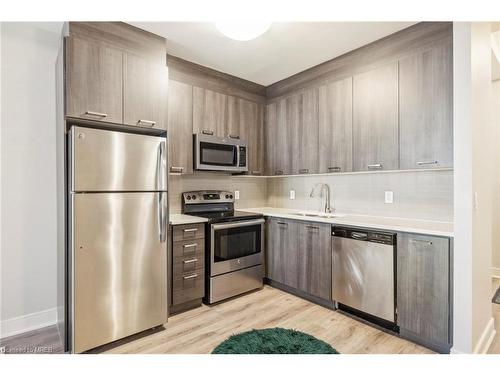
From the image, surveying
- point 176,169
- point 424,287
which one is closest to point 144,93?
point 176,169

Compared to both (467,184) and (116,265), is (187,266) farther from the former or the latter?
(467,184)

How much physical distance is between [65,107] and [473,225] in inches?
114

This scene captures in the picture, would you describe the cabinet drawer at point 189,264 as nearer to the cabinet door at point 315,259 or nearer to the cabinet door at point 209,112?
the cabinet door at point 315,259

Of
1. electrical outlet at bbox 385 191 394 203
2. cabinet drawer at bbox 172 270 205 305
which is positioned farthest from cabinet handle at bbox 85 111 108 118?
electrical outlet at bbox 385 191 394 203

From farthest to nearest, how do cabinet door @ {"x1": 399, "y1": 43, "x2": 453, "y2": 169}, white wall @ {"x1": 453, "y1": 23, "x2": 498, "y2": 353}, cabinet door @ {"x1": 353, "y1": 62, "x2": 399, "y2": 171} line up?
cabinet door @ {"x1": 353, "y1": 62, "x2": 399, "y2": 171} < cabinet door @ {"x1": 399, "y1": 43, "x2": 453, "y2": 169} < white wall @ {"x1": 453, "y1": 23, "x2": 498, "y2": 353}

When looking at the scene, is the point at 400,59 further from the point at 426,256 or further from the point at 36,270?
the point at 36,270

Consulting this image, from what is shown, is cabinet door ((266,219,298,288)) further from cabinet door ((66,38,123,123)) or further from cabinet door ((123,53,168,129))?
cabinet door ((66,38,123,123))

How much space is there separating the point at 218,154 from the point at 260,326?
71.2 inches

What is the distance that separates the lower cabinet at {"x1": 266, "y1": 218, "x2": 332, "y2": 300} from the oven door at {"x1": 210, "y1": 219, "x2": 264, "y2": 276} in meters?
0.16

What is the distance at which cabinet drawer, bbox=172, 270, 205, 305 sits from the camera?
2510mm

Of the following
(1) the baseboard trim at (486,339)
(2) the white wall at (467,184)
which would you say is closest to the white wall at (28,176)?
(2) the white wall at (467,184)

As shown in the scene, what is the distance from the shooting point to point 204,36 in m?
2.44

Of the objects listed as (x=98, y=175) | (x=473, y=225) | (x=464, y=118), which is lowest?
(x=473, y=225)
